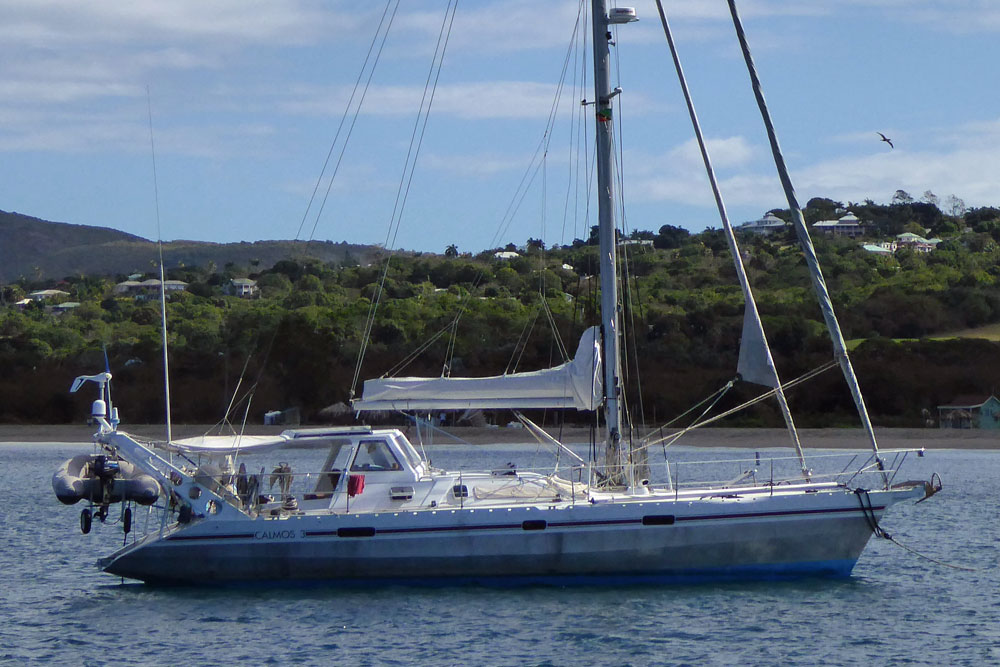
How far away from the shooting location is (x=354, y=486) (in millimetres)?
21594

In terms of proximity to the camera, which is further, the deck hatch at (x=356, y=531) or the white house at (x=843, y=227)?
the white house at (x=843, y=227)

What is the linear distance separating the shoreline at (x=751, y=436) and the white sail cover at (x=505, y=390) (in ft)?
111

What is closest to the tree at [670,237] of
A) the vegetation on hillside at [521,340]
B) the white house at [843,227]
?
the white house at [843,227]

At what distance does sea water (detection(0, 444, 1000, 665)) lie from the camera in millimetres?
18203

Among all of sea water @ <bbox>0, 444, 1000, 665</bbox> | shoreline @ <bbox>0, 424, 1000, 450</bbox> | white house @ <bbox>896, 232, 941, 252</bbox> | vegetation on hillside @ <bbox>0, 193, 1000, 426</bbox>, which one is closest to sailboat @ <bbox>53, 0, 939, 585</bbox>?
sea water @ <bbox>0, 444, 1000, 665</bbox>

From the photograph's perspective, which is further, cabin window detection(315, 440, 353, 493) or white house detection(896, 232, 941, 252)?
white house detection(896, 232, 941, 252)

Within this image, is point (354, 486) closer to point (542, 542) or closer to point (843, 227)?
point (542, 542)

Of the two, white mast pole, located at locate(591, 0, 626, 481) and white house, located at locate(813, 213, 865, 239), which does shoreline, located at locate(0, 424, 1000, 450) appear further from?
white house, located at locate(813, 213, 865, 239)

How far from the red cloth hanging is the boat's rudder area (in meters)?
3.22

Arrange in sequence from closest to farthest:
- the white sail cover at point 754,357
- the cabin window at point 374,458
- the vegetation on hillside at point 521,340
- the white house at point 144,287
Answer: the cabin window at point 374,458 → the white sail cover at point 754,357 → the vegetation on hillside at point 521,340 → the white house at point 144,287

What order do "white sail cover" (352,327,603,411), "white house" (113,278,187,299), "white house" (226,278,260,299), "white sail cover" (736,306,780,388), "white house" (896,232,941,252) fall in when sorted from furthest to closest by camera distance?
1. "white house" (113,278,187,299)
2. "white house" (896,232,941,252)
3. "white house" (226,278,260,299)
4. "white sail cover" (736,306,780,388)
5. "white sail cover" (352,327,603,411)

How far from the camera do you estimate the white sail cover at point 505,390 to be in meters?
22.1

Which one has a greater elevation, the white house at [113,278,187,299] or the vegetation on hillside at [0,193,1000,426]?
the white house at [113,278,187,299]

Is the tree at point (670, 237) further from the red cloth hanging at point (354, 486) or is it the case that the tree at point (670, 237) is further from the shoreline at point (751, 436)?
the red cloth hanging at point (354, 486)
